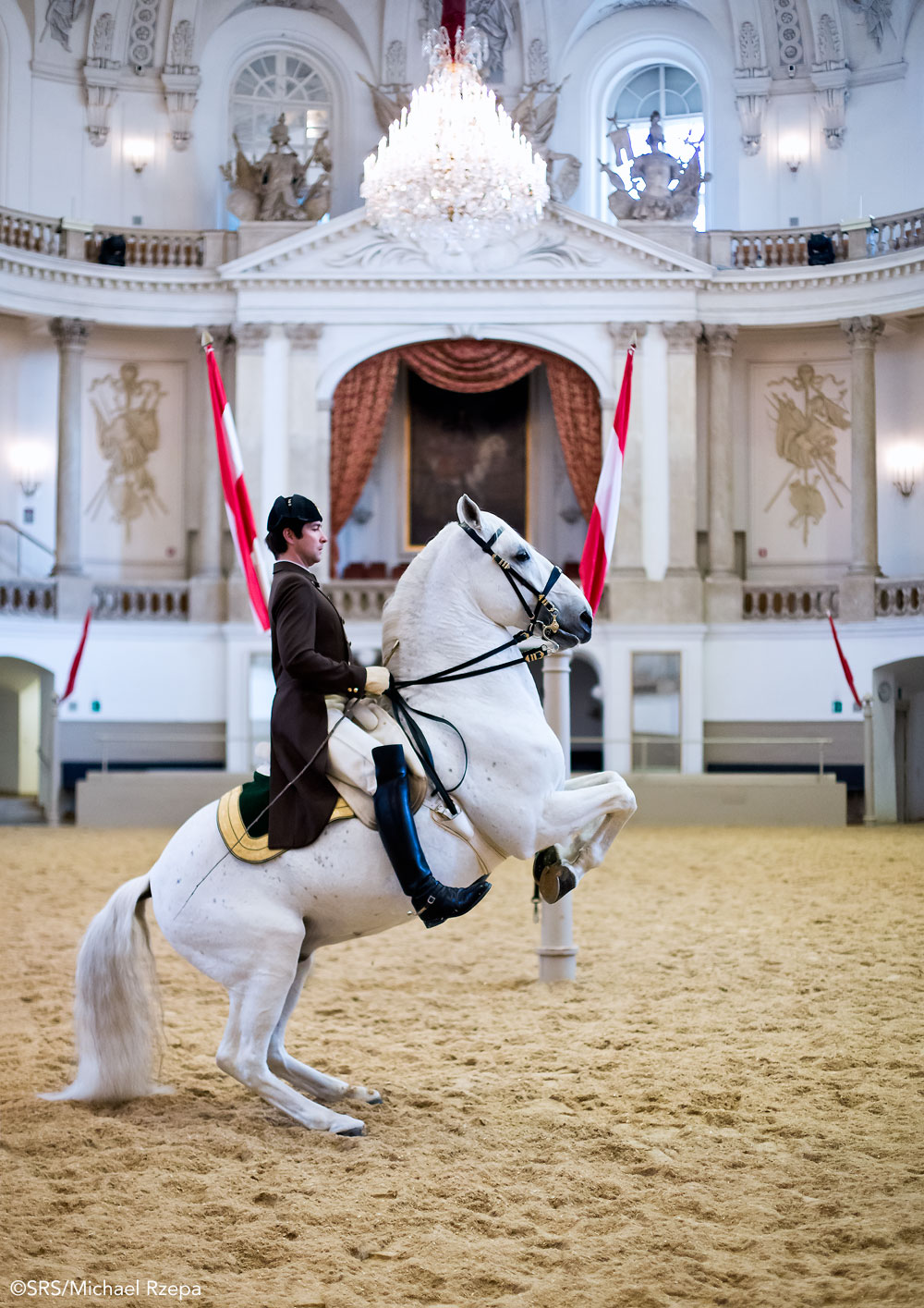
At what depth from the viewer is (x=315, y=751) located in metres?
4.26

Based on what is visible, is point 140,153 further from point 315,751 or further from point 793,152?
point 315,751

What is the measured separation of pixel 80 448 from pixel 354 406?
414 centimetres

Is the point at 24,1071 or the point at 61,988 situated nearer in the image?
the point at 24,1071

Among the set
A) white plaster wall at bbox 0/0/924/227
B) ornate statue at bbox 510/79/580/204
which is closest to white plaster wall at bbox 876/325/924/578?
white plaster wall at bbox 0/0/924/227

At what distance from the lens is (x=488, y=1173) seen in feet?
12.8

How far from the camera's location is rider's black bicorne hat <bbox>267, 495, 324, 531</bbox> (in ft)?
14.6

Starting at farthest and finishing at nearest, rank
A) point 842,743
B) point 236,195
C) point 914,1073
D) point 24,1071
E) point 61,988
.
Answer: point 236,195 < point 842,743 < point 61,988 < point 24,1071 < point 914,1073

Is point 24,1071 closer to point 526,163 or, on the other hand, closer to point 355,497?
point 526,163

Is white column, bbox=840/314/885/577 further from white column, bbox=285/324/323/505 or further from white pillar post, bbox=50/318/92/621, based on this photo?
white pillar post, bbox=50/318/92/621

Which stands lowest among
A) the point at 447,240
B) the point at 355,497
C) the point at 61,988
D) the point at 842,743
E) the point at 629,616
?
the point at 61,988

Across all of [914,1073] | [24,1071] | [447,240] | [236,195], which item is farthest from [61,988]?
[236,195]

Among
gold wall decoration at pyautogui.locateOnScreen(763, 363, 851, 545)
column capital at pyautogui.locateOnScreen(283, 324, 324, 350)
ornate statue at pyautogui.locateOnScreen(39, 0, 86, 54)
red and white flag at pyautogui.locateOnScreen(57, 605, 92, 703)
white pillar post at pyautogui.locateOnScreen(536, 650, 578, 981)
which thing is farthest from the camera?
ornate statue at pyautogui.locateOnScreen(39, 0, 86, 54)

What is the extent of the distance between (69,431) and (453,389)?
221 inches

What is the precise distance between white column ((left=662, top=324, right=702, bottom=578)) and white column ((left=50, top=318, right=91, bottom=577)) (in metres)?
8.42
